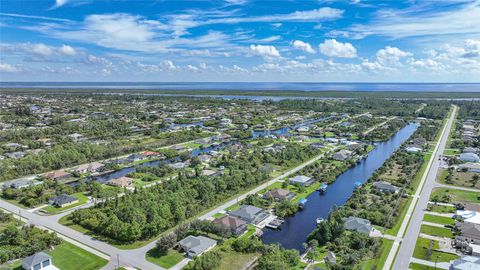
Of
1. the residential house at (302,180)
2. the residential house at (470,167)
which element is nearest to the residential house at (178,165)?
the residential house at (302,180)

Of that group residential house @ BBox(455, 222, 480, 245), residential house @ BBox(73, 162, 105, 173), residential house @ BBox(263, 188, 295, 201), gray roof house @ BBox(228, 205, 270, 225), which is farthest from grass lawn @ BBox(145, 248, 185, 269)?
residential house @ BBox(73, 162, 105, 173)

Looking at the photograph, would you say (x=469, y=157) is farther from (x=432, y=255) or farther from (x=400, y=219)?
(x=432, y=255)

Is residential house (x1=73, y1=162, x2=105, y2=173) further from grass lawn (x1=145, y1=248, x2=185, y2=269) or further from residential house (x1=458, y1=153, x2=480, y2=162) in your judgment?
residential house (x1=458, y1=153, x2=480, y2=162)

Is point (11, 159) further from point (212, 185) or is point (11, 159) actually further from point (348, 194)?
point (348, 194)

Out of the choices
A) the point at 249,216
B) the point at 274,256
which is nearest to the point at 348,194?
the point at 249,216

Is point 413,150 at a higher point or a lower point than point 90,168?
higher

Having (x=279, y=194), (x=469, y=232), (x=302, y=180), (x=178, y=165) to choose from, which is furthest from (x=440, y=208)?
(x=178, y=165)
